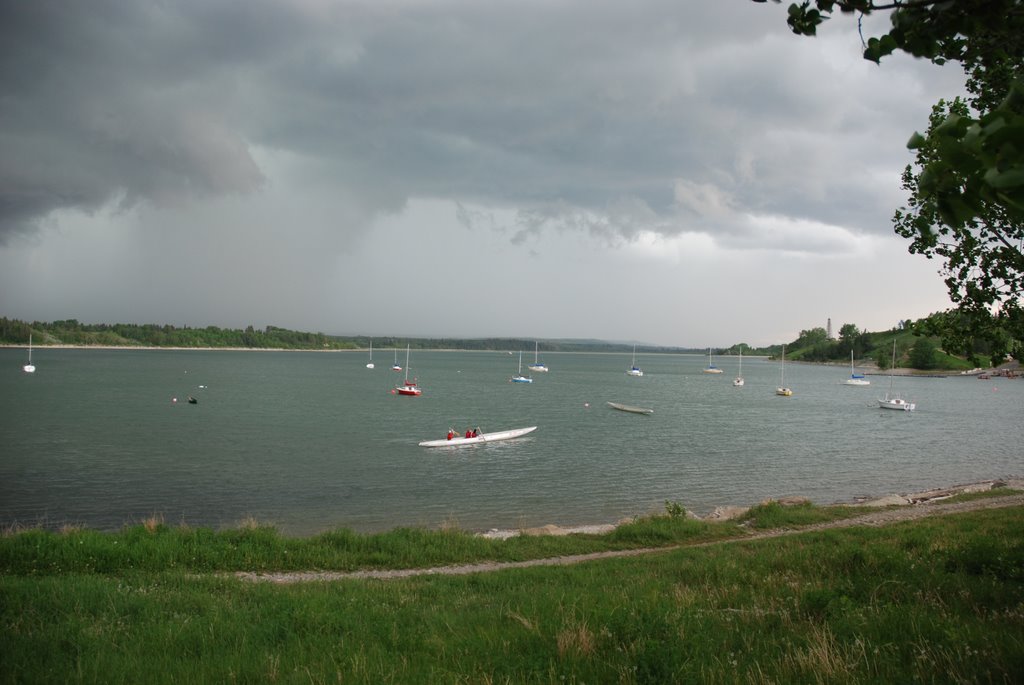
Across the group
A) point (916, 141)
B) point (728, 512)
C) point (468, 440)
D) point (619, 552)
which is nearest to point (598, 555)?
point (619, 552)

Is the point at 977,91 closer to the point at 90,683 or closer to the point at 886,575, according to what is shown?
the point at 886,575

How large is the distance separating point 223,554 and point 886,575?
1435 cm

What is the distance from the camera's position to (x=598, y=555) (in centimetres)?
1795

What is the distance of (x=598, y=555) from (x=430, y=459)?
85.1ft

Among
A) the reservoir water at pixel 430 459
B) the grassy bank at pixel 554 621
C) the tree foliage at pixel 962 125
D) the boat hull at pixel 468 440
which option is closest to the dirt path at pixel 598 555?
the grassy bank at pixel 554 621

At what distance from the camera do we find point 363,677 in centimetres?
582

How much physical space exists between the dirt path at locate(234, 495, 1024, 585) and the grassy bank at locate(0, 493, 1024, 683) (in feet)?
Answer: 5.07

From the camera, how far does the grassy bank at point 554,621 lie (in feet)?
18.7

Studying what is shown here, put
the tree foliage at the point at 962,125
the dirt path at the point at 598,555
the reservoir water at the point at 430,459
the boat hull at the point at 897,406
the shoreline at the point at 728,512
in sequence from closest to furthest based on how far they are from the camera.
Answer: the tree foliage at the point at 962,125 < the dirt path at the point at 598,555 < the shoreline at the point at 728,512 < the reservoir water at the point at 430,459 < the boat hull at the point at 897,406

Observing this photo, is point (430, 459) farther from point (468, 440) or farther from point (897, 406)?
point (897, 406)

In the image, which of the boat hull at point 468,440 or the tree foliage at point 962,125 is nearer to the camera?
the tree foliage at point 962,125

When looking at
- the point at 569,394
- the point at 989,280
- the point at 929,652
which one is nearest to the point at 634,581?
the point at 929,652

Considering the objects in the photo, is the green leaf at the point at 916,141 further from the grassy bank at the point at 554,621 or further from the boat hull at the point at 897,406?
the boat hull at the point at 897,406

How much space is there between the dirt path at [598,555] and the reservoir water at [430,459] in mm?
8394
